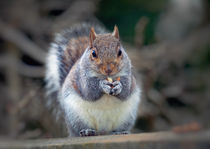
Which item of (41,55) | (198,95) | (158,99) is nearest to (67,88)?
(158,99)

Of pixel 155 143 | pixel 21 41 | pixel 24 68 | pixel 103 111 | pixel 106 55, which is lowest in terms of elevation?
pixel 155 143

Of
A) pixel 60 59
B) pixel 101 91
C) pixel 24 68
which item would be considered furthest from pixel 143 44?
pixel 101 91

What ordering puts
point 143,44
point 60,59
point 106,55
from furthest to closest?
point 143,44
point 60,59
point 106,55

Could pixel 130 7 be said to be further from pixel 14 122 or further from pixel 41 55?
pixel 14 122

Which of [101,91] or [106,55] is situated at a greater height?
[106,55]

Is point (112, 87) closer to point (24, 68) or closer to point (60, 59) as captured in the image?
point (60, 59)

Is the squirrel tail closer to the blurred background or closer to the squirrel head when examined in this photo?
the squirrel head
